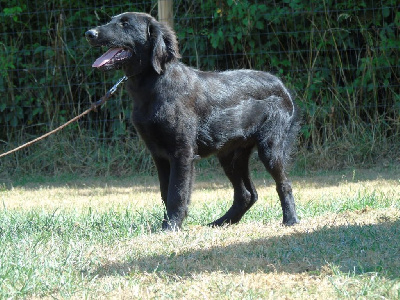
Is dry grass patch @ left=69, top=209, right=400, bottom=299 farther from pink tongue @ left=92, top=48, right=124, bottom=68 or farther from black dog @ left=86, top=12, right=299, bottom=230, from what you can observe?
pink tongue @ left=92, top=48, right=124, bottom=68

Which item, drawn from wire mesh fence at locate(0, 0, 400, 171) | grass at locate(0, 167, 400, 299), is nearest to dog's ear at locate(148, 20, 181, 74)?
grass at locate(0, 167, 400, 299)

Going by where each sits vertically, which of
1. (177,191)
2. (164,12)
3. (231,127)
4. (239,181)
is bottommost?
(239,181)

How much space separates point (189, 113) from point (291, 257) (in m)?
1.59

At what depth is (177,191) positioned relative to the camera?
5191 mm

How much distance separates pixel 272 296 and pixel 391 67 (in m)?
6.39

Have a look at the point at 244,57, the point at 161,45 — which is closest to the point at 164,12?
the point at 244,57

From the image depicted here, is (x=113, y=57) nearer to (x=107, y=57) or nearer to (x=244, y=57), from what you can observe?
(x=107, y=57)

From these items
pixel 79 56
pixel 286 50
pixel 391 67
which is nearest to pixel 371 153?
pixel 391 67

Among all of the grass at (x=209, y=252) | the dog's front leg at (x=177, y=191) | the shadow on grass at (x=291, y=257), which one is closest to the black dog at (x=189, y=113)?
the dog's front leg at (x=177, y=191)

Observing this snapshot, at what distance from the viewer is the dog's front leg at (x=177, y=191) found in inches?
204

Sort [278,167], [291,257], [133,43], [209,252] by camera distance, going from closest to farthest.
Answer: [291,257]
[209,252]
[133,43]
[278,167]

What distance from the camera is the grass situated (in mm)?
3545

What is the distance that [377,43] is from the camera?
29.9 feet

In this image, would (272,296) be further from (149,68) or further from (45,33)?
(45,33)
